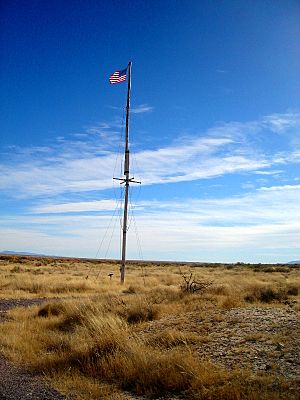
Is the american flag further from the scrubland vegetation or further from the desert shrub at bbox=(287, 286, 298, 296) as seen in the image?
the desert shrub at bbox=(287, 286, 298, 296)

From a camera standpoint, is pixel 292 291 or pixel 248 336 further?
pixel 292 291

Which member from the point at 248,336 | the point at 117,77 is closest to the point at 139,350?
the point at 248,336

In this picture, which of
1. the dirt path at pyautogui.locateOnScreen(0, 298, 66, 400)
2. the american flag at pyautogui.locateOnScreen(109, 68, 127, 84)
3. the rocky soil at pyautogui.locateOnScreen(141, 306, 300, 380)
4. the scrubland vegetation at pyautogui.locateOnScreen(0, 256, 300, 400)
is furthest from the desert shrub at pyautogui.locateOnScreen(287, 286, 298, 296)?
the american flag at pyautogui.locateOnScreen(109, 68, 127, 84)

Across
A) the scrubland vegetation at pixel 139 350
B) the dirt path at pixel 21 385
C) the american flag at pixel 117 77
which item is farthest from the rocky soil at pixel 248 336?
the american flag at pixel 117 77

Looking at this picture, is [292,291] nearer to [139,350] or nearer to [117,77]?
[139,350]

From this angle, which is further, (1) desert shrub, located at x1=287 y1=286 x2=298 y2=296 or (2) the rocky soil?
(1) desert shrub, located at x1=287 y1=286 x2=298 y2=296

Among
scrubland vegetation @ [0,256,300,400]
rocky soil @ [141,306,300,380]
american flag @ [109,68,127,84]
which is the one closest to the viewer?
scrubland vegetation @ [0,256,300,400]

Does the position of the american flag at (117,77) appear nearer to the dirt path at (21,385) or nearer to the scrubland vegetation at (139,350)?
the scrubland vegetation at (139,350)

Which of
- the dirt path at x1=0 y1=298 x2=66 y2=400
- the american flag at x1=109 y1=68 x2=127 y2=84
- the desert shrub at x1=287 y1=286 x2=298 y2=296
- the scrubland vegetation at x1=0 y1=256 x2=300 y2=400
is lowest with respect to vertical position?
the dirt path at x1=0 y1=298 x2=66 y2=400

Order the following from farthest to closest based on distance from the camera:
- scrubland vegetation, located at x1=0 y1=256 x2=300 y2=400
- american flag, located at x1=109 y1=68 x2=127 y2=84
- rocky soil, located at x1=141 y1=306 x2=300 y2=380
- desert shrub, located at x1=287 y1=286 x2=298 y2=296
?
american flag, located at x1=109 y1=68 x2=127 y2=84 → desert shrub, located at x1=287 y1=286 x2=298 y2=296 → rocky soil, located at x1=141 y1=306 x2=300 y2=380 → scrubland vegetation, located at x1=0 y1=256 x2=300 y2=400

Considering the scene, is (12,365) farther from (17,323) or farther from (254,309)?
(254,309)

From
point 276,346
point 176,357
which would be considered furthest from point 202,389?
point 276,346

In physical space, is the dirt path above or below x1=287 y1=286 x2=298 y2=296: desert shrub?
below

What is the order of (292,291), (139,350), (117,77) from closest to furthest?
(139,350) → (292,291) → (117,77)
